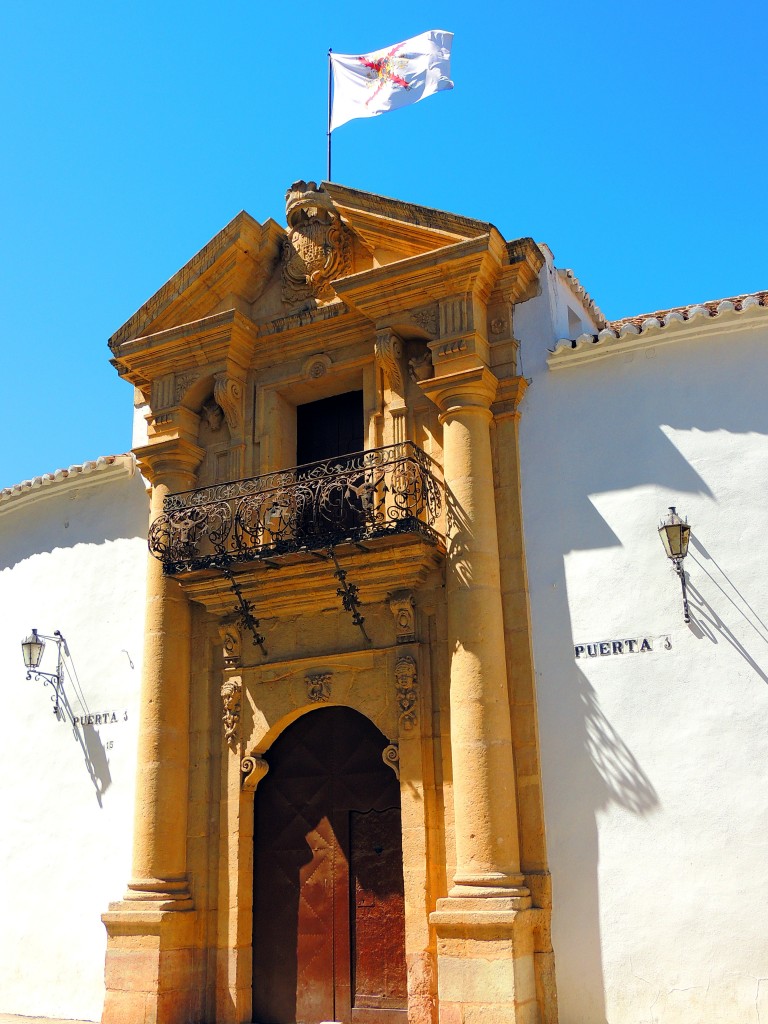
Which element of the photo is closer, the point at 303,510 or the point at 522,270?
the point at 522,270

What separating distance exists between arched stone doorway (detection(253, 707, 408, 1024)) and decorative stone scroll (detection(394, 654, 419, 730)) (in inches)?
21.0

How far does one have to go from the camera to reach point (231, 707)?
1027 cm

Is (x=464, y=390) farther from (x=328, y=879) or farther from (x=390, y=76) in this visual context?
(x=328, y=879)

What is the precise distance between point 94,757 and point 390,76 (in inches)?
294

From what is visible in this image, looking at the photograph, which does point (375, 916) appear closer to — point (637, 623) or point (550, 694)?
point (550, 694)

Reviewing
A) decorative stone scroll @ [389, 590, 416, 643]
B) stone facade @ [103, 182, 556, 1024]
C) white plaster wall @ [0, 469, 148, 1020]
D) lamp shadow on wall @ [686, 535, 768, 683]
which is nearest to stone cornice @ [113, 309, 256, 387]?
stone facade @ [103, 182, 556, 1024]

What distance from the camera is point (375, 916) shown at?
9.28 meters

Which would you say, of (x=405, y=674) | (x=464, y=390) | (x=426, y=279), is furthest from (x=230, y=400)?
(x=405, y=674)

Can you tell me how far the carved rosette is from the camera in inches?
434

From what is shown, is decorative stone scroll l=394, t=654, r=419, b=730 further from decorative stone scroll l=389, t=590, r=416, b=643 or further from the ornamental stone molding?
the ornamental stone molding

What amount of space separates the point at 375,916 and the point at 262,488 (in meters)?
4.01

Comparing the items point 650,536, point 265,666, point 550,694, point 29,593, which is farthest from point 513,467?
point 29,593

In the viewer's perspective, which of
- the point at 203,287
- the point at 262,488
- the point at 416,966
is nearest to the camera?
the point at 416,966

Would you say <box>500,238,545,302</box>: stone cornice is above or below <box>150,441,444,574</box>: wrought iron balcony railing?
above
